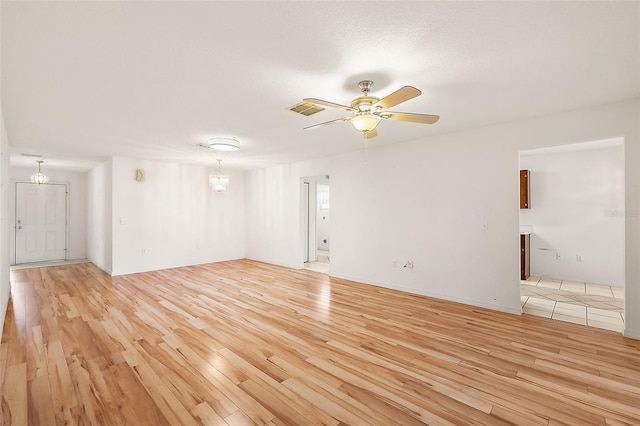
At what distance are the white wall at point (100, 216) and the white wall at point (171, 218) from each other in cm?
25

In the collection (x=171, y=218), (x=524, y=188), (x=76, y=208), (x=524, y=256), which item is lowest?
(x=524, y=256)

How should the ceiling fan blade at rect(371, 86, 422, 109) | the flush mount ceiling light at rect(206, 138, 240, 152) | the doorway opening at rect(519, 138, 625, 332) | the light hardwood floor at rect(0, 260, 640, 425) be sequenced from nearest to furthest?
the light hardwood floor at rect(0, 260, 640, 425) < the ceiling fan blade at rect(371, 86, 422, 109) < the flush mount ceiling light at rect(206, 138, 240, 152) < the doorway opening at rect(519, 138, 625, 332)

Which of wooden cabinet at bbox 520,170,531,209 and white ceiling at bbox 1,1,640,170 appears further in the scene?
wooden cabinet at bbox 520,170,531,209

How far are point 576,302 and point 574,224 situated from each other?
1942 mm

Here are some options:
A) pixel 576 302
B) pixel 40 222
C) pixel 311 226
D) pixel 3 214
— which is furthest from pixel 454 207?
pixel 40 222

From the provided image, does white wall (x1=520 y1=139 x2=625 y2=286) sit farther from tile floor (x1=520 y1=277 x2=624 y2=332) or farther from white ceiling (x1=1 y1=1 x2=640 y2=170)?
white ceiling (x1=1 y1=1 x2=640 y2=170)

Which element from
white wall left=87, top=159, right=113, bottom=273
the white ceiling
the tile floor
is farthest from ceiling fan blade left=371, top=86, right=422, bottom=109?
white wall left=87, top=159, right=113, bottom=273

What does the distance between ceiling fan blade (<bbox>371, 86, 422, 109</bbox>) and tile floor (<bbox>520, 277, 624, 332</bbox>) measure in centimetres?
332

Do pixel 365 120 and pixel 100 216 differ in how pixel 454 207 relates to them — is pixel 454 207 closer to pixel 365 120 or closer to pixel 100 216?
pixel 365 120

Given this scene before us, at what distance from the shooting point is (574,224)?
17.2 ft

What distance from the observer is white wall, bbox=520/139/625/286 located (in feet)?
15.9

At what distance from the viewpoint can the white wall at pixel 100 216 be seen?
237 inches

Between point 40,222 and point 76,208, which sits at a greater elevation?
point 76,208

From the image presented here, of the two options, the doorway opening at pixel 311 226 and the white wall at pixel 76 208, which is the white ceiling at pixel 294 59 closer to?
the doorway opening at pixel 311 226
